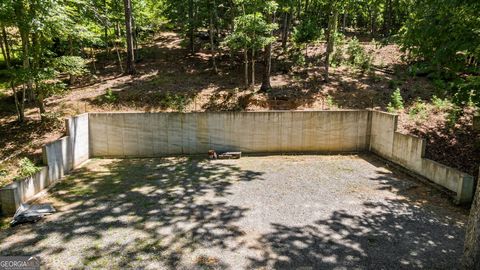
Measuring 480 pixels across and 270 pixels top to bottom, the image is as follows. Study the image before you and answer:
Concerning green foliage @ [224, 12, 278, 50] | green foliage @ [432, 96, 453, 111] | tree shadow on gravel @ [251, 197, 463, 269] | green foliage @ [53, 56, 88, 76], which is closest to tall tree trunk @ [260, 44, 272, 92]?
green foliage @ [224, 12, 278, 50]

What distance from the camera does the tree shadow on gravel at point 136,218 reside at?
18.2ft

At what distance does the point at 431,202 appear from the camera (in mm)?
7812

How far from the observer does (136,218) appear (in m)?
6.91

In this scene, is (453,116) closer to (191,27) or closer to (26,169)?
(26,169)

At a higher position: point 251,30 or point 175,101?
point 251,30

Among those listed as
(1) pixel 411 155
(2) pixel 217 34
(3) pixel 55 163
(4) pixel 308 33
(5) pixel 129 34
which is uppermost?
(2) pixel 217 34

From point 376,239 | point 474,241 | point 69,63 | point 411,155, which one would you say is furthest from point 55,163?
point 411,155

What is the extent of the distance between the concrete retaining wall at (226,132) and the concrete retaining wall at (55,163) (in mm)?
662

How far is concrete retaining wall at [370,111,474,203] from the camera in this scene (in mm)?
7551

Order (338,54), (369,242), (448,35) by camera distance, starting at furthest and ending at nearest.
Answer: (338,54)
(448,35)
(369,242)

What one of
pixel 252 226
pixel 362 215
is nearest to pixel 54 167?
pixel 252 226

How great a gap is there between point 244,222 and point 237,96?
316 inches

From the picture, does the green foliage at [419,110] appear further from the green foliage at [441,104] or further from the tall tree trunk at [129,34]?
the tall tree trunk at [129,34]


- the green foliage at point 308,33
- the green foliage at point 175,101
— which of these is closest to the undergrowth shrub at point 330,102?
the green foliage at point 308,33
